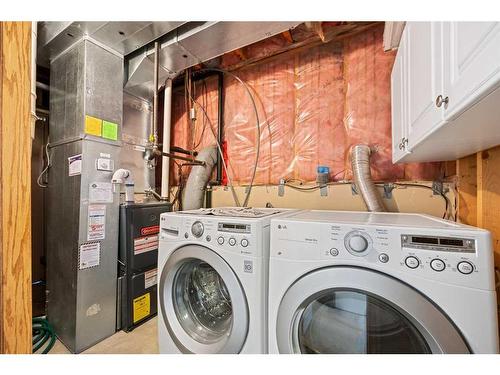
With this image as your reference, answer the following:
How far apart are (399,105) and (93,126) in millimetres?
1800

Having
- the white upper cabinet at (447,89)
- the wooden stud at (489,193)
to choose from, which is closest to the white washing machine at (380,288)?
the white upper cabinet at (447,89)

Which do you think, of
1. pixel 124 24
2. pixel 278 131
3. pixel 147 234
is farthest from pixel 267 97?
pixel 147 234

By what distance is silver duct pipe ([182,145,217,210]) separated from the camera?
6.24ft

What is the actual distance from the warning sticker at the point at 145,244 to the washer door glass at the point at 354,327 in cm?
122

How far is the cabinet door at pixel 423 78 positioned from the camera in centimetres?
72

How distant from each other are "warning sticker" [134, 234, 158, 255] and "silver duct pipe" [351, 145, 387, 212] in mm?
1480

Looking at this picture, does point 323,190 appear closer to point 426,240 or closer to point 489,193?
point 489,193

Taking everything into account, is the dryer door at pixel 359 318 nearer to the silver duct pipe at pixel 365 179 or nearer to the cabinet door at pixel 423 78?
the cabinet door at pixel 423 78

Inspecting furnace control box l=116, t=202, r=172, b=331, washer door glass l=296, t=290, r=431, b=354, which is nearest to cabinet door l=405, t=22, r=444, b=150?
washer door glass l=296, t=290, r=431, b=354

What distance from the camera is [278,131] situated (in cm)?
182

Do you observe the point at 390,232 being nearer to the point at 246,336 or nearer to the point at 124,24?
the point at 246,336

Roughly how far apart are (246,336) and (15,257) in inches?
32.8

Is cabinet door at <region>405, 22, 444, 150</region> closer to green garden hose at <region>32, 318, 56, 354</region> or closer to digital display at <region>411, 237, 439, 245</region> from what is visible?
digital display at <region>411, 237, 439, 245</region>

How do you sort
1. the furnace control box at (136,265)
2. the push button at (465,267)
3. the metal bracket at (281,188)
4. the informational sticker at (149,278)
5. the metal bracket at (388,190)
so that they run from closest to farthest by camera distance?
the push button at (465,267), the metal bracket at (388,190), the furnace control box at (136,265), the informational sticker at (149,278), the metal bracket at (281,188)
